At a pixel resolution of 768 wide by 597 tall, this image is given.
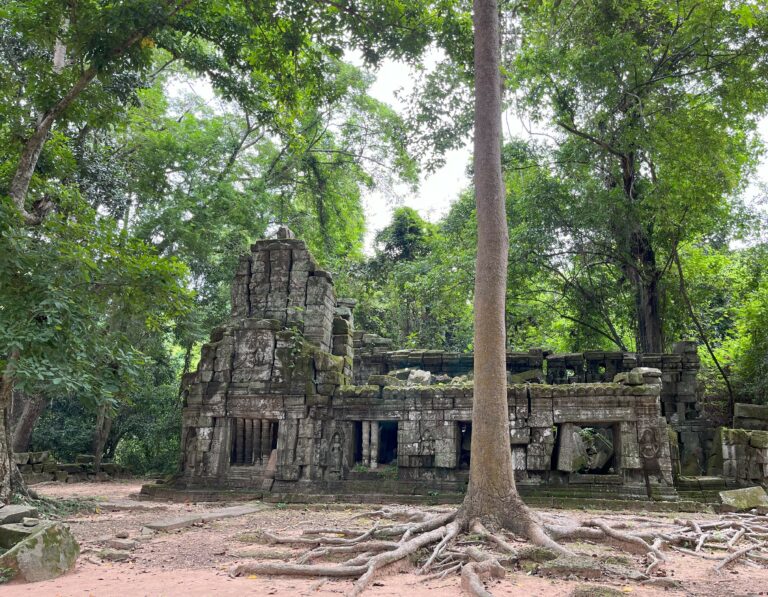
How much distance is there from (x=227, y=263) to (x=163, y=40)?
31.0 feet

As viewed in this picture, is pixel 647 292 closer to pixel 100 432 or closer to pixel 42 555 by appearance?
pixel 42 555

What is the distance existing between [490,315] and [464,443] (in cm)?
546

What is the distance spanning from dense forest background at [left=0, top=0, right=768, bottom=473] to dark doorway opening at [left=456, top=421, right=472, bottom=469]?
5.59m

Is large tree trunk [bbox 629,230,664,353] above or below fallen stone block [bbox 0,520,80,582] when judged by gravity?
above

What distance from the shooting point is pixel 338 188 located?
73.6ft

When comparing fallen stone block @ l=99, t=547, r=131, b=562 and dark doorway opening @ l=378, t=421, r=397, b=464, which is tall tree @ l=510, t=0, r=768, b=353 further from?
fallen stone block @ l=99, t=547, r=131, b=562

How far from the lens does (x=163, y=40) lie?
35.1 ft

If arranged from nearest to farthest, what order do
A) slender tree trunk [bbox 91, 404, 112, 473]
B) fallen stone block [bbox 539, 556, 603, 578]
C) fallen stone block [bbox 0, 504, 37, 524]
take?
fallen stone block [bbox 539, 556, 603, 578] < fallen stone block [bbox 0, 504, 37, 524] < slender tree trunk [bbox 91, 404, 112, 473]

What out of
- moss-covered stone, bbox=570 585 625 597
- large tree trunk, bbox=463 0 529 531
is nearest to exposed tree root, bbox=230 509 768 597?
large tree trunk, bbox=463 0 529 531

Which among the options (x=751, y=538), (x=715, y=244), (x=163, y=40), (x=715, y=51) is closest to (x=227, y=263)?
(x=163, y=40)

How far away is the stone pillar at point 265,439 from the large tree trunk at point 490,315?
6.49m

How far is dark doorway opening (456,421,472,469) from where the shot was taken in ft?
37.3

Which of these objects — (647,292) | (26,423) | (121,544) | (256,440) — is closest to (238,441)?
(256,440)

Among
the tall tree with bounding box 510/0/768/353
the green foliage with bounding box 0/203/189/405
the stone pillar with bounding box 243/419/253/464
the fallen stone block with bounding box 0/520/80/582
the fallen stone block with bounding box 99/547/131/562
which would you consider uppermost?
the tall tree with bounding box 510/0/768/353
